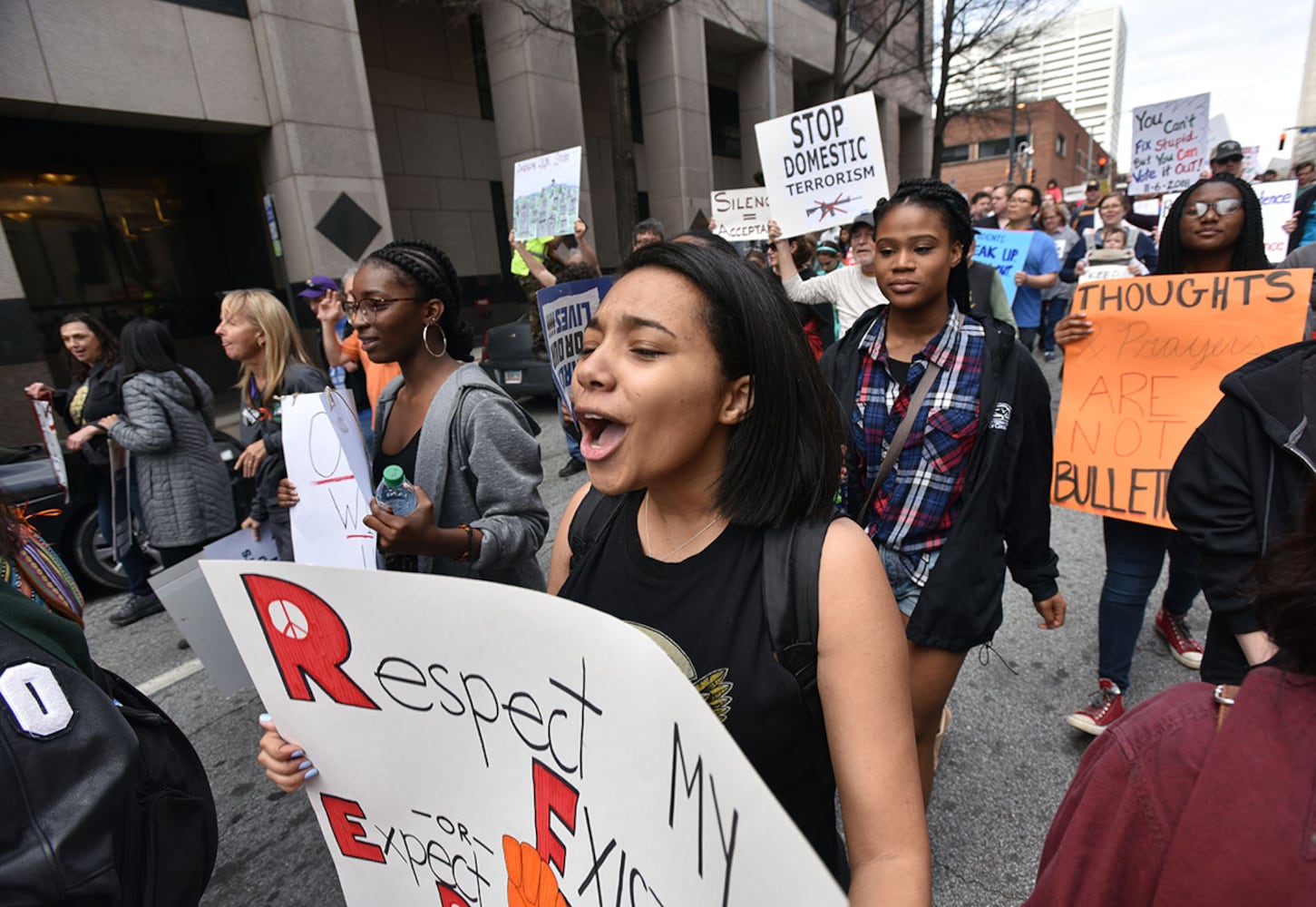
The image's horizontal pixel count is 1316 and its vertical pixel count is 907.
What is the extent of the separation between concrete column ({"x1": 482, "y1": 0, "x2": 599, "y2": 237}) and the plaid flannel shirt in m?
13.1

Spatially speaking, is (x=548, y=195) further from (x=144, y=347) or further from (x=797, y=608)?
(x=797, y=608)

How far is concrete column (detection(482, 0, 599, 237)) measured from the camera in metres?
13.9

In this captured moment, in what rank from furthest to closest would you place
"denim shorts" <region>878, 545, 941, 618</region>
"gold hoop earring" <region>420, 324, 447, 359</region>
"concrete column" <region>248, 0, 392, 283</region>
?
"concrete column" <region>248, 0, 392, 283</region> < "gold hoop earring" <region>420, 324, 447, 359</region> < "denim shorts" <region>878, 545, 941, 618</region>

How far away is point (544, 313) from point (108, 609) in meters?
3.87

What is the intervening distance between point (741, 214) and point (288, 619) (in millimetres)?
8248

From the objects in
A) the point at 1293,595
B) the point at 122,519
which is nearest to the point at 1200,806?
the point at 1293,595

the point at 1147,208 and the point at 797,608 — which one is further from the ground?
the point at 1147,208

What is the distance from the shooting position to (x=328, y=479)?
7.69ft

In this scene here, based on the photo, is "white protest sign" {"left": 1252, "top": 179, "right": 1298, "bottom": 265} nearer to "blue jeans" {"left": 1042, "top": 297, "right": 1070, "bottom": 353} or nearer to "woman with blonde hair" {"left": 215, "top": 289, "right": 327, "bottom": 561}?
"blue jeans" {"left": 1042, "top": 297, "right": 1070, "bottom": 353}

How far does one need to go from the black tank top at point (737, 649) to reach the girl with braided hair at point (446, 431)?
76 cm

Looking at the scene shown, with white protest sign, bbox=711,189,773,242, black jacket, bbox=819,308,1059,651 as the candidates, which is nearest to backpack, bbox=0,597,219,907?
black jacket, bbox=819,308,1059,651

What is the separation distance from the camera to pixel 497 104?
48.0 feet

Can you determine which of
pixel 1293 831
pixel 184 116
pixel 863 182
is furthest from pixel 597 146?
pixel 1293 831

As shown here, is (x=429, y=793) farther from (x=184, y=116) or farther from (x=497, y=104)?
(x=497, y=104)
